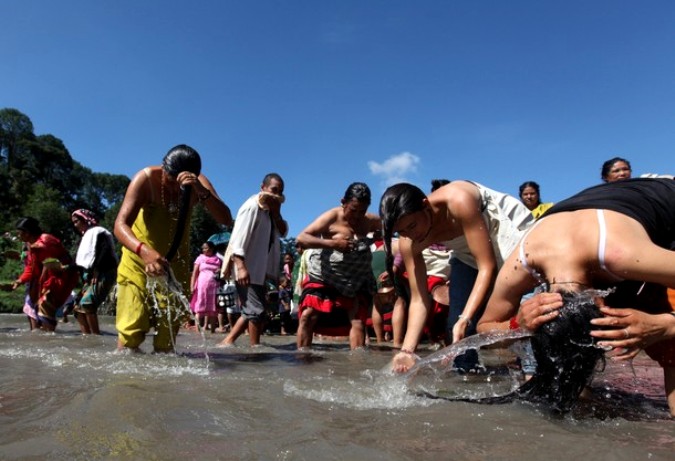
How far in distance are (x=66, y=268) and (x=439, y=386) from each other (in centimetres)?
549

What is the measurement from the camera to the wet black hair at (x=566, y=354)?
177 centimetres

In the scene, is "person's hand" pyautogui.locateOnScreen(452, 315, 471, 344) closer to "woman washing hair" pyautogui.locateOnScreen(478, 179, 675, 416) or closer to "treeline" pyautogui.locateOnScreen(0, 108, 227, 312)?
"woman washing hair" pyautogui.locateOnScreen(478, 179, 675, 416)

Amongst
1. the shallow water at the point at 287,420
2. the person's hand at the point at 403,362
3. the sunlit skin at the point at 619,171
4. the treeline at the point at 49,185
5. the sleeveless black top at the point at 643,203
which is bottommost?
the shallow water at the point at 287,420

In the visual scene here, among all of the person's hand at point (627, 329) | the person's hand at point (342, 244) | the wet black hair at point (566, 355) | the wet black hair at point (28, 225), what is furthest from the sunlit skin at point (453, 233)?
the wet black hair at point (28, 225)

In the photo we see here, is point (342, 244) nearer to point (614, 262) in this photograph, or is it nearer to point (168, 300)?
point (168, 300)

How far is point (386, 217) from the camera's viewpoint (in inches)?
101

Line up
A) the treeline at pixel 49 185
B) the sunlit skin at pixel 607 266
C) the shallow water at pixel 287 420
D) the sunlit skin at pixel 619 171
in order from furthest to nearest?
the treeline at pixel 49 185
the sunlit skin at pixel 619 171
the sunlit skin at pixel 607 266
the shallow water at pixel 287 420

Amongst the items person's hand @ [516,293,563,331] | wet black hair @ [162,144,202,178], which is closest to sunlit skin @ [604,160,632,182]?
person's hand @ [516,293,563,331]

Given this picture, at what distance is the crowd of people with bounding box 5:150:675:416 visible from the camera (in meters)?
1.79

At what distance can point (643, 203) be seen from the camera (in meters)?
1.90

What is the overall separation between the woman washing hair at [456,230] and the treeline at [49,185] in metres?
23.6

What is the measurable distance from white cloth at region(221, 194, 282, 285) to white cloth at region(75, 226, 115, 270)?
1.76m

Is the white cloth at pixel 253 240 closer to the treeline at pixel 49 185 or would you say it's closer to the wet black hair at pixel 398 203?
the wet black hair at pixel 398 203

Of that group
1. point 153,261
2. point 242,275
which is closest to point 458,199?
point 153,261
